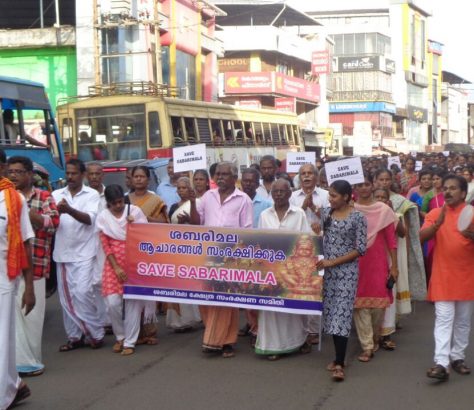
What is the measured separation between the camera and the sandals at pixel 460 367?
671 centimetres

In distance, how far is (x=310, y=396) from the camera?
6172 millimetres

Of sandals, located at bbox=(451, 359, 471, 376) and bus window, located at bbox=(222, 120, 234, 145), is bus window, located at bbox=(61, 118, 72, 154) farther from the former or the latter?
sandals, located at bbox=(451, 359, 471, 376)

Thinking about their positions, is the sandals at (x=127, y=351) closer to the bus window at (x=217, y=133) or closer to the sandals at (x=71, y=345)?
the sandals at (x=71, y=345)

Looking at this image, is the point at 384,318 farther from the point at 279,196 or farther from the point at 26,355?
the point at 26,355

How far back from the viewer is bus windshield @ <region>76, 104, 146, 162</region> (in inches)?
767

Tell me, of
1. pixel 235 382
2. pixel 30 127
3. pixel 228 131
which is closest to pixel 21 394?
pixel 235 382

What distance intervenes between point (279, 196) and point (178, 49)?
26064 mm

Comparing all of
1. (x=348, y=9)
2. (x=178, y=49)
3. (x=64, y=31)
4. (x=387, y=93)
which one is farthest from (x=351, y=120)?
(x=64, y=31)

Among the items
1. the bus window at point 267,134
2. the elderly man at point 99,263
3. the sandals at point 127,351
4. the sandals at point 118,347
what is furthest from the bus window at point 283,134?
the sandals at point 127,351

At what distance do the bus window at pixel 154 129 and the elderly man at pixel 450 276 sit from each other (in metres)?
13.0

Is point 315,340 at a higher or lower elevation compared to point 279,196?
lower

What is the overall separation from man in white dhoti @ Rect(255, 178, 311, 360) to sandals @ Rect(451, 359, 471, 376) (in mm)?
1378

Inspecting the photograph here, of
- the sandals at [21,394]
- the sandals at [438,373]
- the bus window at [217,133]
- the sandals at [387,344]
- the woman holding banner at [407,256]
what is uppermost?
the bus window at [217,133]

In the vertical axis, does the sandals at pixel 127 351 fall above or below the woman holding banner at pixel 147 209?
below
